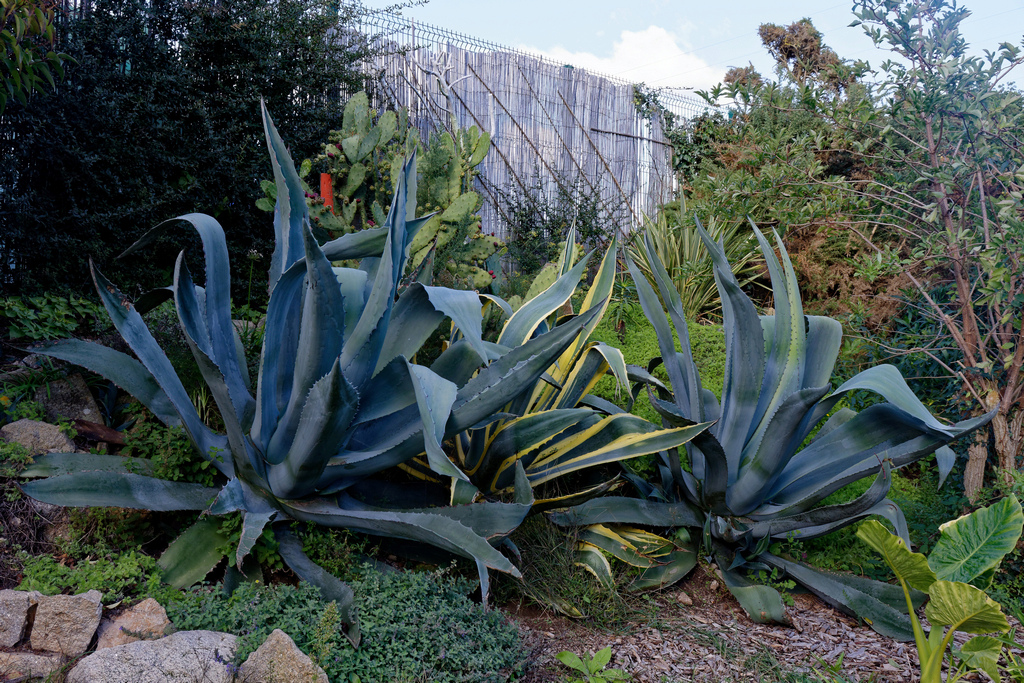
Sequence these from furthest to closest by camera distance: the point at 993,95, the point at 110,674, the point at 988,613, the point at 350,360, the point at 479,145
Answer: the point at 479,145 → the point at 993,95 → the point at 350,360 → the point at 988,613 → the point at 110,674

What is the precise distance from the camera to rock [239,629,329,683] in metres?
1.65

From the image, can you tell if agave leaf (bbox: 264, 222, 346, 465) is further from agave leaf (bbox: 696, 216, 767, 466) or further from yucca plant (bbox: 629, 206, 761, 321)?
yucca plant (bbox: 629, 206, 761, 321)

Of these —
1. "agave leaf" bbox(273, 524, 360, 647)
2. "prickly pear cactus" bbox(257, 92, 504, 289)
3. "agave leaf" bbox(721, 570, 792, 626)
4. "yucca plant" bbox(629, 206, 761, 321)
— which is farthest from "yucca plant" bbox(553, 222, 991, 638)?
"yucca plant" bbox(629, 206, 761, 321)

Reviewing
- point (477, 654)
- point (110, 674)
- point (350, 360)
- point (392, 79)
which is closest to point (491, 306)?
point (350, 360)

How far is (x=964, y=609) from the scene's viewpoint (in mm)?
1756

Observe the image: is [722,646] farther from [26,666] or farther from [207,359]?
[26,666]

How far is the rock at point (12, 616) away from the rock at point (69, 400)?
97 cm

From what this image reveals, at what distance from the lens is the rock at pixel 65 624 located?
1789 mm

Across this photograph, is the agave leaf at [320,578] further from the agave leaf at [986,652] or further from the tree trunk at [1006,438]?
Answer: the tree trunk at [1006,438]

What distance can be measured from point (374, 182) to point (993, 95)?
3.64 m

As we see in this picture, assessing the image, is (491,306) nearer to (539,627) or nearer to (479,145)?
(539,627)

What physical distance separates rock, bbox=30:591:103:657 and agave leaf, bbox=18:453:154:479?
425 millimetres

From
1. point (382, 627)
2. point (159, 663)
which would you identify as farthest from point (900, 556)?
point (159, 663)

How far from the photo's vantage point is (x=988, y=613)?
5.67 ft
